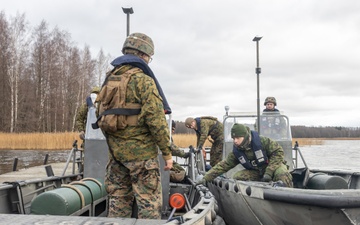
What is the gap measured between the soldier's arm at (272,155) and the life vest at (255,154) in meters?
0.08

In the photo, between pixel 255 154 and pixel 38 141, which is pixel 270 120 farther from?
pixel 38 141

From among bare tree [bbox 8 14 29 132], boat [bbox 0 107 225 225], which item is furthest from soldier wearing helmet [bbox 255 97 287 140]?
bare tree [bbox 8 14 29 132]

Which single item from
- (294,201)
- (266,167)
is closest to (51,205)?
(294,201)

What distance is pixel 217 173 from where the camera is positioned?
5.22m

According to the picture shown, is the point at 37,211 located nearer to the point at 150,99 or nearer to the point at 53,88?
the point at 150,99

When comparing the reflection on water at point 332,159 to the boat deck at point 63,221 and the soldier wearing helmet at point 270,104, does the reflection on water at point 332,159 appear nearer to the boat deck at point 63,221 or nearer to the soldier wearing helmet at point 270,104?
the soldier wearing helmet at point 270,104

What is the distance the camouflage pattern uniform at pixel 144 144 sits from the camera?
2.95 meters

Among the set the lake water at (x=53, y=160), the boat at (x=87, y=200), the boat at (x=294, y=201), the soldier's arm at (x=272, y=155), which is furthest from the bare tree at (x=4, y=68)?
the soldier's arm at (x=272, y=155)

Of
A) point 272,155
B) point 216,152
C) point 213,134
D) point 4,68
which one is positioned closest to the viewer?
point 272,155

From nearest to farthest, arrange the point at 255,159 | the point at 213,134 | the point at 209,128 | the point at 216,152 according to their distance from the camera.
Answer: the point at 255,159, the point at 209,128, the point at 213,134, the point at 216,152

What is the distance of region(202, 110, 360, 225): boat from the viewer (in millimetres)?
3699

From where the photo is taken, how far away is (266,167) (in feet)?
16.9

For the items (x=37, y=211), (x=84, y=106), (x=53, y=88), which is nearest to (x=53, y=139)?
(x=53, y=88)

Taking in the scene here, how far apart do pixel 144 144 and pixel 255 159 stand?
255 centimetres
